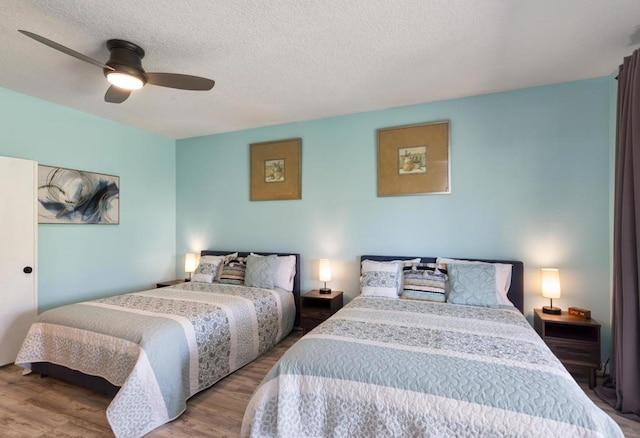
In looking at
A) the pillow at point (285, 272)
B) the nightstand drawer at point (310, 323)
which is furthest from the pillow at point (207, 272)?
the nightstand drawer at point (310, 323)

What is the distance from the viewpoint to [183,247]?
182 inches

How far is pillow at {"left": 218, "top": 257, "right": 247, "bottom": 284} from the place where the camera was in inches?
147

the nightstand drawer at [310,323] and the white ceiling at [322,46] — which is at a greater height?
the white ceiling at [322,46]

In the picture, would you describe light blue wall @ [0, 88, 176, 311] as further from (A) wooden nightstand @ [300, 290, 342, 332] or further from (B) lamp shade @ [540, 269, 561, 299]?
(B) lamp shade @ [540, 269, 561, 299]

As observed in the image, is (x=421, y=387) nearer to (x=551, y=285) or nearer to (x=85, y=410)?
(x=551, y=285)

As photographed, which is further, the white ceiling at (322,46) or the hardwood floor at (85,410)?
the hardwood floor at (85,410)

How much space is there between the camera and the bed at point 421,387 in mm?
1246

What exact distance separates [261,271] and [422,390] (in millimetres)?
2483

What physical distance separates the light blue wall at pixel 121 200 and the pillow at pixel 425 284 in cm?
348

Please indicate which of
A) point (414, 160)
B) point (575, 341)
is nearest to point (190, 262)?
A: point (414, 160)

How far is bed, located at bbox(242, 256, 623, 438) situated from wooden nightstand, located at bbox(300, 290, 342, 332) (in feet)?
3.90

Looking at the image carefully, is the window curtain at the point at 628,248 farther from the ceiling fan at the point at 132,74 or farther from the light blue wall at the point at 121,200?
the light blue wall at the point at 121,200

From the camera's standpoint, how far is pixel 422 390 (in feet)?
4.54

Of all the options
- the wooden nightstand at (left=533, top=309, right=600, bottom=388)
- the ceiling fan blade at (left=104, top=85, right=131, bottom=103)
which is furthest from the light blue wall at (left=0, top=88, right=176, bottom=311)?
the wooden nightstand at (left=533, top=309, right=600, bottom=388)
